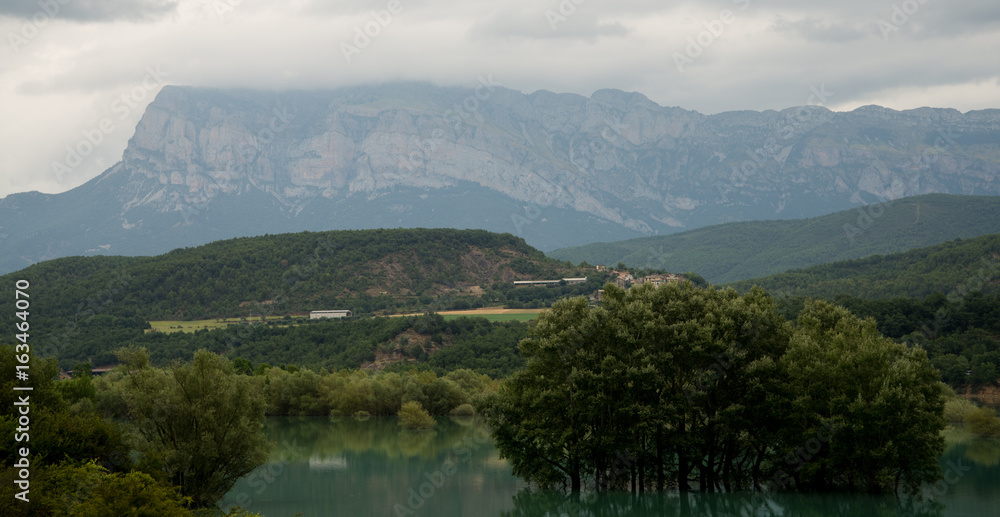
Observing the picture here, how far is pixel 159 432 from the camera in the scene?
35156 millimetres

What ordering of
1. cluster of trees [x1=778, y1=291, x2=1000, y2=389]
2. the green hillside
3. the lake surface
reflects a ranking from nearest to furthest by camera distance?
the lake surface → cluster of trees [x1=778, y1=291, x2=1000, y2=389] → the green hillside

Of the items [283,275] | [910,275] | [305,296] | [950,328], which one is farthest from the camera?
[283,275]

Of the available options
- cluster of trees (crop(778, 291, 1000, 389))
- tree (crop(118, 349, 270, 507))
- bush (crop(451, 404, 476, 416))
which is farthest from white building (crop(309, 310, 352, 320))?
tree (crop(118, 349, 270, 507))

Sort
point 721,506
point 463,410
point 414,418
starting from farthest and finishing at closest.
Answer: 1. point 463,410
2. point 414,418
3. point 721,506

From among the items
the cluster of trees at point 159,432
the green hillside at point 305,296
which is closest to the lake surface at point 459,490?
the cluster of trees at point 159,432

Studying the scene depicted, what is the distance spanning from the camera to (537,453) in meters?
41.1

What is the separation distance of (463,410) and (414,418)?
974 centimetres

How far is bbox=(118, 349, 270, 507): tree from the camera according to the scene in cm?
3481

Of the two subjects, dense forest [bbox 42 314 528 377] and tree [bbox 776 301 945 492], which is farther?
dense forest [bbox 42 314 528 377]

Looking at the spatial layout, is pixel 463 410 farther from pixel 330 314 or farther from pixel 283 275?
pixel 283 275

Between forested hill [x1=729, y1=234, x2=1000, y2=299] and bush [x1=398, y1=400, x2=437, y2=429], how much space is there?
64.3m

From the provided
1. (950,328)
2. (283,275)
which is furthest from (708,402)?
(283,275)

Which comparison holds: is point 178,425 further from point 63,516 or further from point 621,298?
point 621,298

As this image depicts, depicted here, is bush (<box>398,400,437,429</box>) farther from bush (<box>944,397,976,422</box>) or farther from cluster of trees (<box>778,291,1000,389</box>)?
bush (<box>944,397,976,422</box>)
